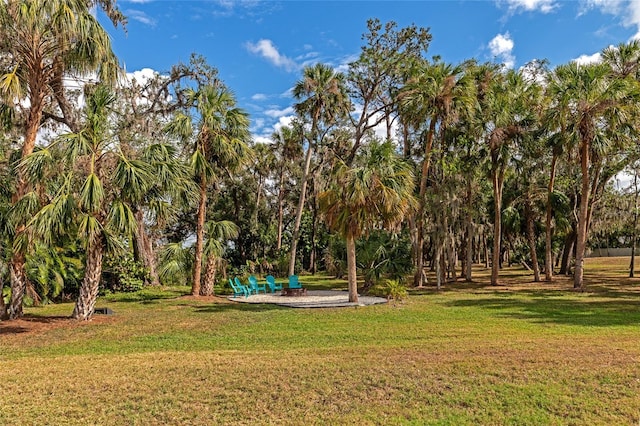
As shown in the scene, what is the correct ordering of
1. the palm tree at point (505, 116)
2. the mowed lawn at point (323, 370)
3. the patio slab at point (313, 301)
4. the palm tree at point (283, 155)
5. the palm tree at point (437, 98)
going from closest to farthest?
the mowed lawn at point (323, 370), the patio slab at point (313, 301), the palm tree at point (437, 98), the palm tree at point (505, 116), the palm tree at point (283, 155)

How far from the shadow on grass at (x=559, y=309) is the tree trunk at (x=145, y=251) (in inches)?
567

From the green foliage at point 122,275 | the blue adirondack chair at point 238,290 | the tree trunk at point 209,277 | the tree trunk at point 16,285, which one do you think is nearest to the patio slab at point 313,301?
the blue adirondack chair at point 238,290

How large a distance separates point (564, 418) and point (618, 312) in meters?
9.54

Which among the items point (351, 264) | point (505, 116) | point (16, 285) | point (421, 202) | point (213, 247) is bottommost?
point (16, 285)

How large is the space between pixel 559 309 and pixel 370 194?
6.73 metres

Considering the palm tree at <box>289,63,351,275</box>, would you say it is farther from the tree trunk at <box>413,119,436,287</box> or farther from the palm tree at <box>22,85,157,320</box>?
the palm tree at <box>22,85,157,320</box>

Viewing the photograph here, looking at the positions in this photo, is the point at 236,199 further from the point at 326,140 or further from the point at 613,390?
the point at 613,390

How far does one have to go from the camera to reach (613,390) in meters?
5.19

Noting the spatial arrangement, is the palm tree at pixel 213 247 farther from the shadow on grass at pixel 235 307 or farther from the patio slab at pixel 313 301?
the shadow on grass at pixel 235 307

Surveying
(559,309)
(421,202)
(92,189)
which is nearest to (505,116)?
(421,202)

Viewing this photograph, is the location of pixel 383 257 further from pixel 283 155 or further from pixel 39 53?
pixel 283 155

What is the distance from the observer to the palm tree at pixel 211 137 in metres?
15.7

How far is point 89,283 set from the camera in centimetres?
1098

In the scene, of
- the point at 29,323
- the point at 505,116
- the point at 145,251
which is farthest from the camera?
the point at 145,251
